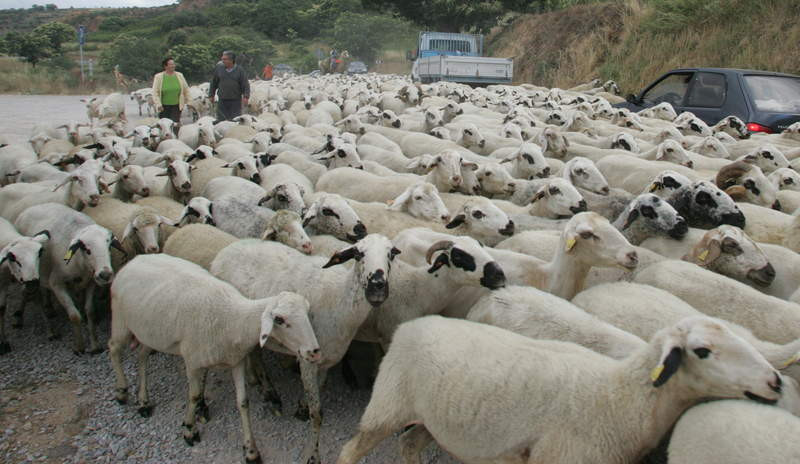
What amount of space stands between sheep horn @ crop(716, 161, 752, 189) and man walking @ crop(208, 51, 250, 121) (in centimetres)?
959

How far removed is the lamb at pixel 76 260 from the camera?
504cm

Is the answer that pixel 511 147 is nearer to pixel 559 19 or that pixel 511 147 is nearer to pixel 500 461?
pixel 500 461

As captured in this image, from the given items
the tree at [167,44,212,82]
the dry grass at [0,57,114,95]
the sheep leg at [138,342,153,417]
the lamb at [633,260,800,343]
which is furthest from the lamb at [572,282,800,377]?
the tree at [167,44,212,82]

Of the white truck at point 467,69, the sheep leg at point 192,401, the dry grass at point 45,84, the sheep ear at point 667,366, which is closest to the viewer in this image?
the sheep ear at point 667,366

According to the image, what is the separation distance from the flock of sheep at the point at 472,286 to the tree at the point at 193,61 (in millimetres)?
37210

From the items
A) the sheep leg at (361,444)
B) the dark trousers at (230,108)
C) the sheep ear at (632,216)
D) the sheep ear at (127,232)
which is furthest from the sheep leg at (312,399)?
the dark trousers at (230,108)

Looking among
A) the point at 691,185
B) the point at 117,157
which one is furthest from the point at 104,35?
the point at 691,185

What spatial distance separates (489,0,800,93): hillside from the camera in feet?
51.8

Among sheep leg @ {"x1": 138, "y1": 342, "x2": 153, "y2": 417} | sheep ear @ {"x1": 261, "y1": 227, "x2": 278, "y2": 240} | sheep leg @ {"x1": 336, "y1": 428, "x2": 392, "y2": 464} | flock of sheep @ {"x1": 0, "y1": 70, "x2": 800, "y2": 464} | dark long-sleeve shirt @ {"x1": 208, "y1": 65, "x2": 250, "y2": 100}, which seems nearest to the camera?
flock of sheep @ {"x1": 0, "y1": 70, "x2": 800, "y2": 464}

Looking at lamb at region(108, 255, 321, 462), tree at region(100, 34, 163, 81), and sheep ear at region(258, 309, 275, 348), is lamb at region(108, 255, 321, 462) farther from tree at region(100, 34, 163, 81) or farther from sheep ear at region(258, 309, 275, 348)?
tree at region(100, 34, 163, 81)

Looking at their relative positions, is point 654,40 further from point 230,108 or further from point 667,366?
point 667,366

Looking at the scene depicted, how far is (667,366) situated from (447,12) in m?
36.5

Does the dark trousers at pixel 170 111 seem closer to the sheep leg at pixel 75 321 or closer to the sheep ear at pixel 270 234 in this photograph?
the sheep leg at pixel 75 321

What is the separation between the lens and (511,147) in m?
8.55
